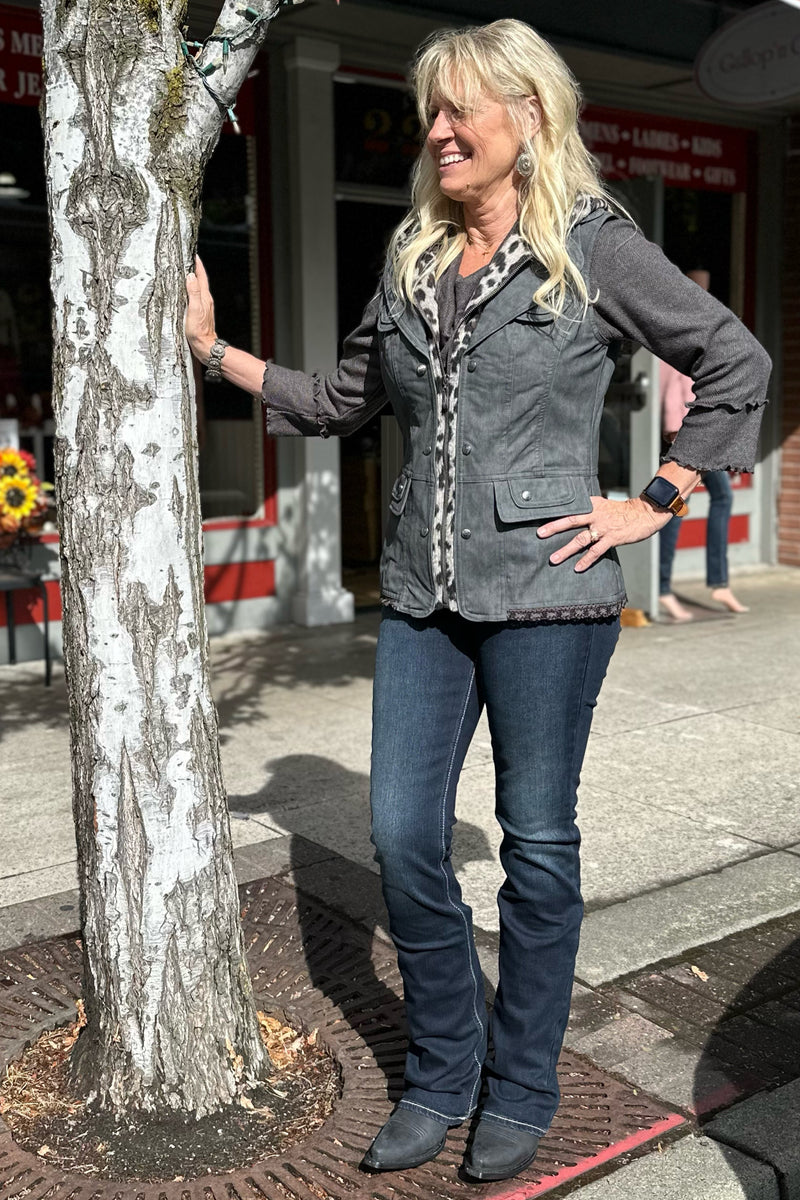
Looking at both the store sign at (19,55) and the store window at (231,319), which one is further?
the store window at (231,319)

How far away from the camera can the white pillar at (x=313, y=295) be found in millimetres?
7891

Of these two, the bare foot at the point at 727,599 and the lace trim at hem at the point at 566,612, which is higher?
the lace trim at hem at the point at 566,612

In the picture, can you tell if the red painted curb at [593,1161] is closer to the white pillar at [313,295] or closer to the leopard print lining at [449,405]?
the leopard print lining at [449,405]

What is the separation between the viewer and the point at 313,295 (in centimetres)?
809

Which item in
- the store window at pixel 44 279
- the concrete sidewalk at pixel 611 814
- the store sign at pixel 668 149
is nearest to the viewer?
the concrete sidewalk at pixel 611 814

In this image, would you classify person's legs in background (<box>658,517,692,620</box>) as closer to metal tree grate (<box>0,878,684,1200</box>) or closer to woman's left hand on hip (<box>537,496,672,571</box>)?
metal tree grate (<box>0,878,684,1200</box>)

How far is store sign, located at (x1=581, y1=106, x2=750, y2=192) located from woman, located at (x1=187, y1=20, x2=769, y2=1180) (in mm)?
7076

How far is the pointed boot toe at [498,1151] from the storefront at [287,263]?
5147 millimetres

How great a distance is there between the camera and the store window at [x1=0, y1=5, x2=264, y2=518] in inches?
279

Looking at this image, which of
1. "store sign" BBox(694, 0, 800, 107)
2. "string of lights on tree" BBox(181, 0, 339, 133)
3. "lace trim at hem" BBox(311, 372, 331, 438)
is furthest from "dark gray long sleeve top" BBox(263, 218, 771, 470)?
"store sign" BBox(694, 0, 800, 107)

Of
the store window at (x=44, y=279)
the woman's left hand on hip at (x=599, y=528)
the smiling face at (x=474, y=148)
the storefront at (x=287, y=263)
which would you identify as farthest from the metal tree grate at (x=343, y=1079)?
the store window at (x=44, y=279)

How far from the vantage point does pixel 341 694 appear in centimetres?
656

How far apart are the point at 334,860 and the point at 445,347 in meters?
2.09

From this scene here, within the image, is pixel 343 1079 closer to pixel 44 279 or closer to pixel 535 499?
pixel 535 499
